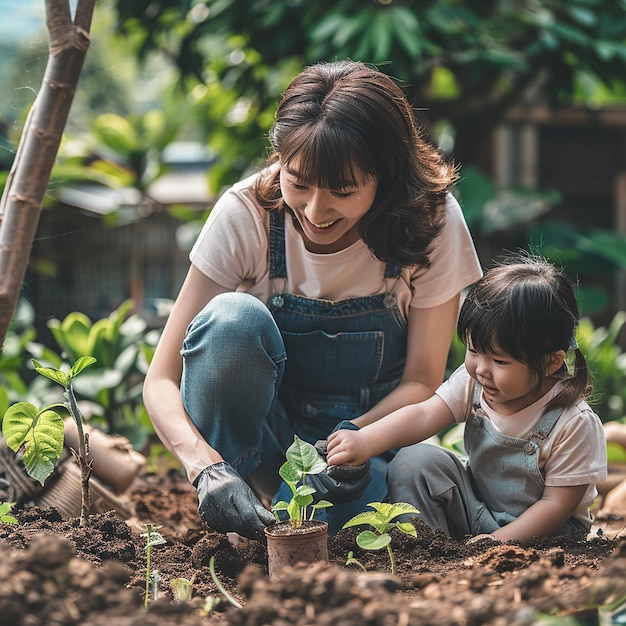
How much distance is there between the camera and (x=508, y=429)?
183cm

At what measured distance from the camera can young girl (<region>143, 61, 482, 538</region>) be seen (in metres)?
1.72

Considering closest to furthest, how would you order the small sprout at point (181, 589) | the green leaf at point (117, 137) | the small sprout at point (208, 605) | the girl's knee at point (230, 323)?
the small sprout at point (208, 605)
the small sprout at point (181, 589)
the girl's knee at point (230, 323)
the green leaf at point (117, 137)

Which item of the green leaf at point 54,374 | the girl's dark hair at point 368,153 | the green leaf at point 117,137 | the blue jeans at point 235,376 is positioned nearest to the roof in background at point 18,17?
the green leaf at point 117,137

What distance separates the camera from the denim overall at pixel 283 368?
1754 mm

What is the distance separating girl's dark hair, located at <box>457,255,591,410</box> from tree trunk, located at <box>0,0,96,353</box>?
2.95ft

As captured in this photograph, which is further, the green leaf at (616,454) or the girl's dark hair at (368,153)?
the green leaf at (616,454)

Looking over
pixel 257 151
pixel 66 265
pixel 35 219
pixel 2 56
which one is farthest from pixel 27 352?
pixel 2 56

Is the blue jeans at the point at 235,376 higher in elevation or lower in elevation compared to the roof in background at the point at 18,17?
lower

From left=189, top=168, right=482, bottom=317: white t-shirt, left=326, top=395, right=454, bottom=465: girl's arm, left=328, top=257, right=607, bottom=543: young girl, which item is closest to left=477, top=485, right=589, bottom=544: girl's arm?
left=328, top=257, right=607, bottom=543: young girl

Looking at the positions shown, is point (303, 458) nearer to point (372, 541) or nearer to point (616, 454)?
point (372, 541)

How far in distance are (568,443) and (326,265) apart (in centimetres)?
61

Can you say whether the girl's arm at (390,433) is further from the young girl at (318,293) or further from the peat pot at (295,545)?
the peat pot at (295,545)

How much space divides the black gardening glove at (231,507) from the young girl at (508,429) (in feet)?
0.55

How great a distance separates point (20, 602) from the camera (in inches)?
40.0
